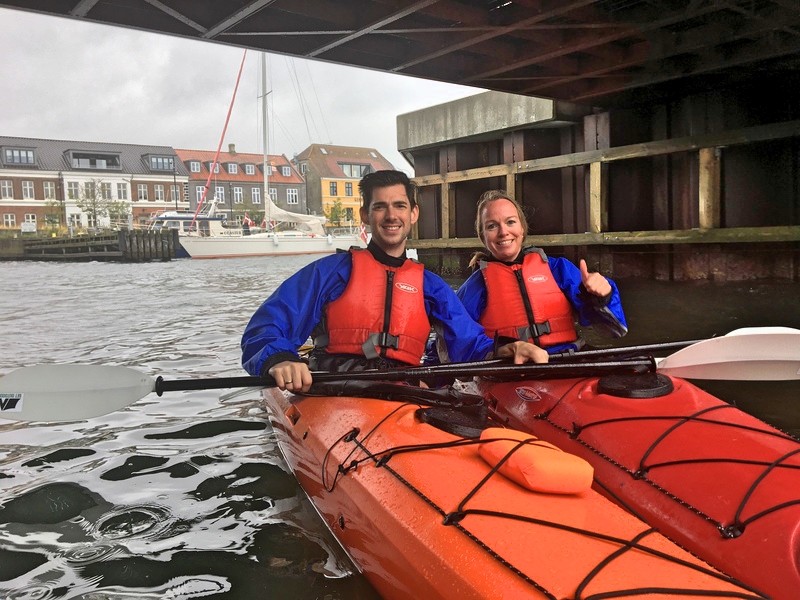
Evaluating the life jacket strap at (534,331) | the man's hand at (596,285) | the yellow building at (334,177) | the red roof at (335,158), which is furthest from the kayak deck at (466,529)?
the red roof at (335,158)

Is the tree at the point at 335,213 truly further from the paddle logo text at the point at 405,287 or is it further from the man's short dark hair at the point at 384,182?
the paddle logo text at the point at 405,287

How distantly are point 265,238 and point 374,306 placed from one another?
32331 mm

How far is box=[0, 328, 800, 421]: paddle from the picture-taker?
112 inches

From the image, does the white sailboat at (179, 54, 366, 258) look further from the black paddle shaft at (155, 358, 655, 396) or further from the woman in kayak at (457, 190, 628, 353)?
the black paddle shaft at (155, 358, 655, 396)

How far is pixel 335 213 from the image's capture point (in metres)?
47.9

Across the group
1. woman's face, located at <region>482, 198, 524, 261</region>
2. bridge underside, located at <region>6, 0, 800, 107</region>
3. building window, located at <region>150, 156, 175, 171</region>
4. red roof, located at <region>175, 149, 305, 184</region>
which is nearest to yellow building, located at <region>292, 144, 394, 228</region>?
red roof, located at <region>175, 149, 305, 184</region>

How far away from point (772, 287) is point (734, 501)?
506cm

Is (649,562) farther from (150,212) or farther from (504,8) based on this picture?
(150,212)

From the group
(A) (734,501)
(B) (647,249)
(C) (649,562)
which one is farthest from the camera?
(B) (647,249)

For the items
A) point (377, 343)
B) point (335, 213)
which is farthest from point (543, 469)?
point (335, 213)

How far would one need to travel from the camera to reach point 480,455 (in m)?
2.07

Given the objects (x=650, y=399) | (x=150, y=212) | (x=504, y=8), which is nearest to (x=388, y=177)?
(x=650, y=399)

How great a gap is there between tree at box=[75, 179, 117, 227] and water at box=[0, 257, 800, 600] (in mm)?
38310

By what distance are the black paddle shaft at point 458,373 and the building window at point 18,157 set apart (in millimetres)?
47231
